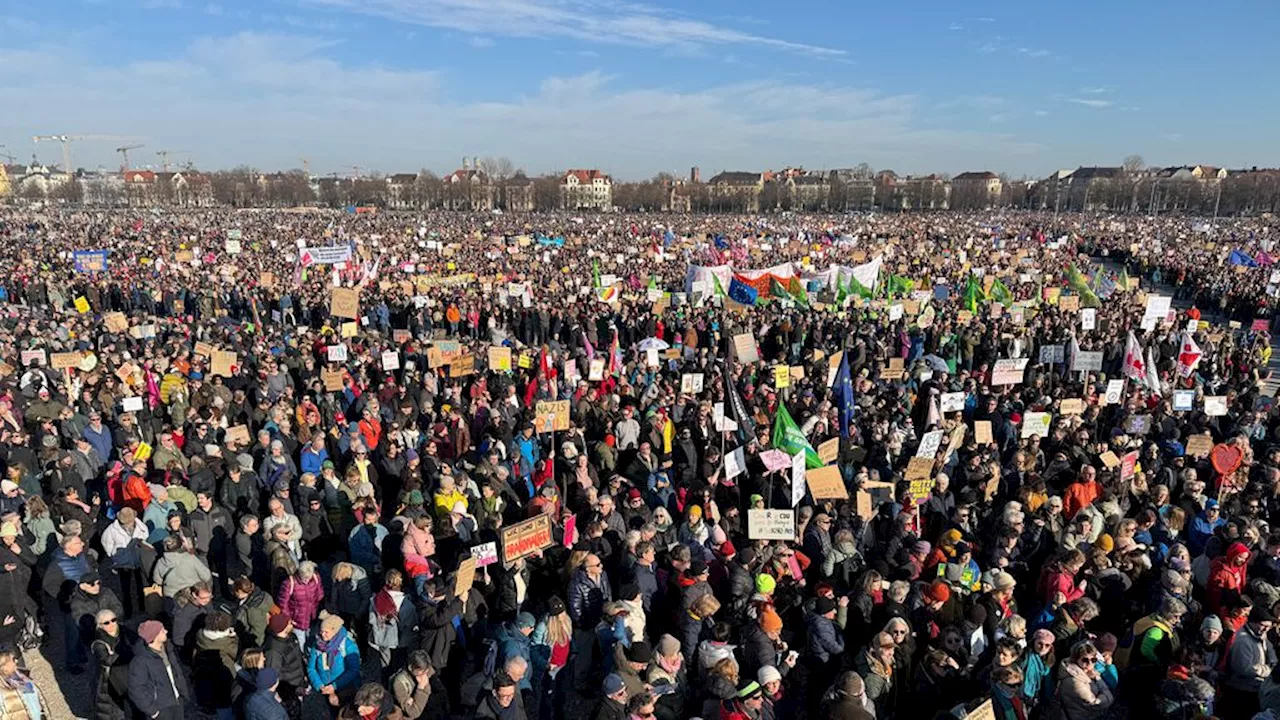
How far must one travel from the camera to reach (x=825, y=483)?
750 centimetres

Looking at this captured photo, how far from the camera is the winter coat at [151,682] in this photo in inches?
183

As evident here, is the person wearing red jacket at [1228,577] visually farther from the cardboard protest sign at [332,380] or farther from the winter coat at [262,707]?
the cardboard protest sign at [332,380]

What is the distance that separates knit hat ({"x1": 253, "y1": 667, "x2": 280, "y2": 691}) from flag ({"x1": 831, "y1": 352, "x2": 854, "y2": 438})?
7908 millimetres

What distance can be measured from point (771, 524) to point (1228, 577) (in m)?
3.38

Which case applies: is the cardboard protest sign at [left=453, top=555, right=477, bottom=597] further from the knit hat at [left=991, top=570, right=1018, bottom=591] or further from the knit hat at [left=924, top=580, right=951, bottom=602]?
the knit hat at [left=991, top=570, right=1018, bottom=591]

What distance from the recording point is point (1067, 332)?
52.5 feet

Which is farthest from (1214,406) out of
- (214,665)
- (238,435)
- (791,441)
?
(238,435)

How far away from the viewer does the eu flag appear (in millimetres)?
19375

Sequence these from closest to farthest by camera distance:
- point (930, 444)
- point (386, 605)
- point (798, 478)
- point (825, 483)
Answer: point (386, 605)
point (825, 483)
point (798, 478)
point (930, 444)

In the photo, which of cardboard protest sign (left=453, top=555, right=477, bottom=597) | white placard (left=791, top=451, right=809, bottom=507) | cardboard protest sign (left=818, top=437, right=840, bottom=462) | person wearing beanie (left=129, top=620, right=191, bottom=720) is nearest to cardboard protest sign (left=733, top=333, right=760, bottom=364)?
cardboard protest sign (left=818, top=437, right=840, bottom=462)

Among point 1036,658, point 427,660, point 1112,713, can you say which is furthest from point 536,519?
point 1112,713

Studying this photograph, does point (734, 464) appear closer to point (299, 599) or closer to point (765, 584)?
point (765, 584)

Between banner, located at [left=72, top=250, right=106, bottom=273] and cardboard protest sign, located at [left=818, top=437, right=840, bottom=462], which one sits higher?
banner, located at [left=72, top=250, right=106, bottom=273]

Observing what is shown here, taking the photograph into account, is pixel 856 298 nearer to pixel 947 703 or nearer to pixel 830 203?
pixel 947 703
